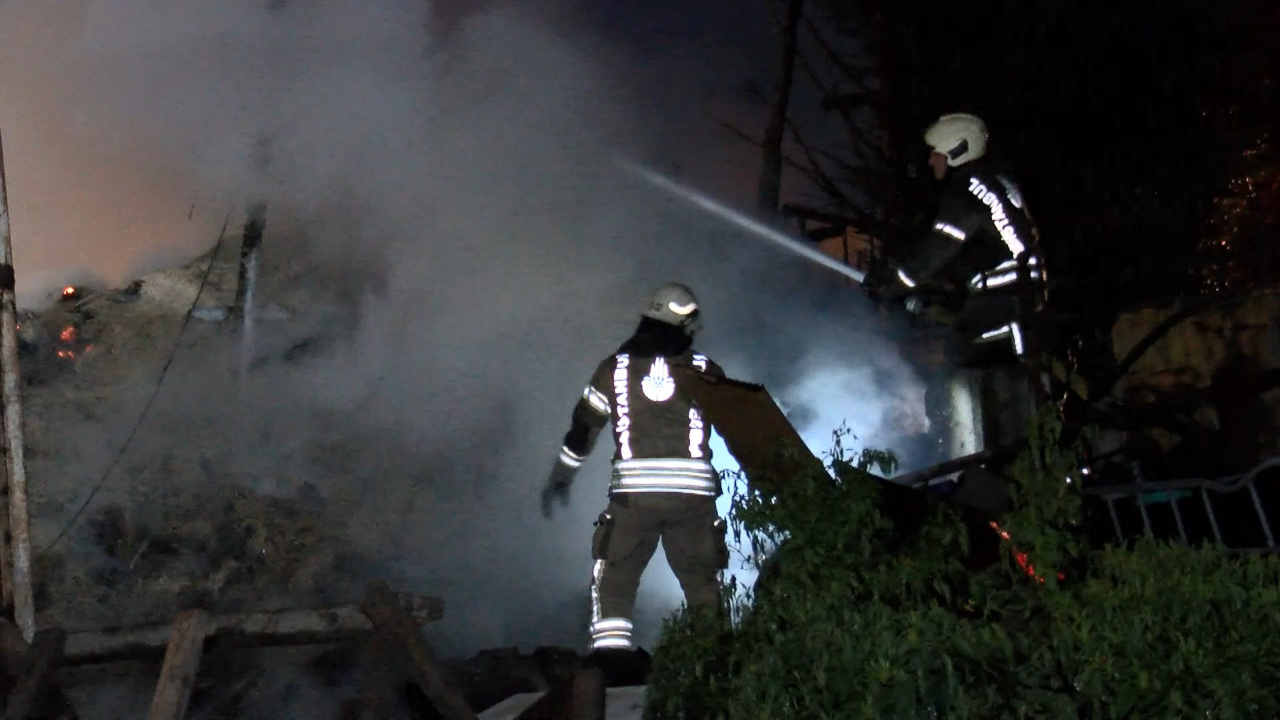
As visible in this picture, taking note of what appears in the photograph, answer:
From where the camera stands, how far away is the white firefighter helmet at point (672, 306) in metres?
5.60

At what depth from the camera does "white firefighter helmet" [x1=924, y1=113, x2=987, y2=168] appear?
5.80 m

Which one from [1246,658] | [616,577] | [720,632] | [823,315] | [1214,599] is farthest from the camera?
[823,315]

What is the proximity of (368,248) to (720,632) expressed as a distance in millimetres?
5628

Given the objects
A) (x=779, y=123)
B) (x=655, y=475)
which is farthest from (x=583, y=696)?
(x=779, y=123)

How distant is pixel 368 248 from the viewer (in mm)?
8477

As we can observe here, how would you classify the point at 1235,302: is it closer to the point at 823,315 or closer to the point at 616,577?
the point at 823,315

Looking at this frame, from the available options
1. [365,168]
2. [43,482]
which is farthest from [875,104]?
[43,482]

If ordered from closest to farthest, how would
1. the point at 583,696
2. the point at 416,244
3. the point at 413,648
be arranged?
the point at 583,696, the point at 413,648, the point at 416,244

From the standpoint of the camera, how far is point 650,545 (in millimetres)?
5500

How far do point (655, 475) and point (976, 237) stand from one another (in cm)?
197

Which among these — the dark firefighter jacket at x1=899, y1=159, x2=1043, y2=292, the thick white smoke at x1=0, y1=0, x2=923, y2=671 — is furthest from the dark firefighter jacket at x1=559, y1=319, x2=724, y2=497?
the thick white smoke at x1=0, y1=0, x2=923, y2=671

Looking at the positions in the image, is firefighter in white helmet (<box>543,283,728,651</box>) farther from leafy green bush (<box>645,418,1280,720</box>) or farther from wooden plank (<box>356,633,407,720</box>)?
leafy green bush (<box>645,418,1280,720</box>)

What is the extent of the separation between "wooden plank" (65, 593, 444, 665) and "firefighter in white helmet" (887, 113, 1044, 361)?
2991 mm

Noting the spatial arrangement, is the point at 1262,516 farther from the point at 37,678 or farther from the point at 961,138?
the point at 37,678
